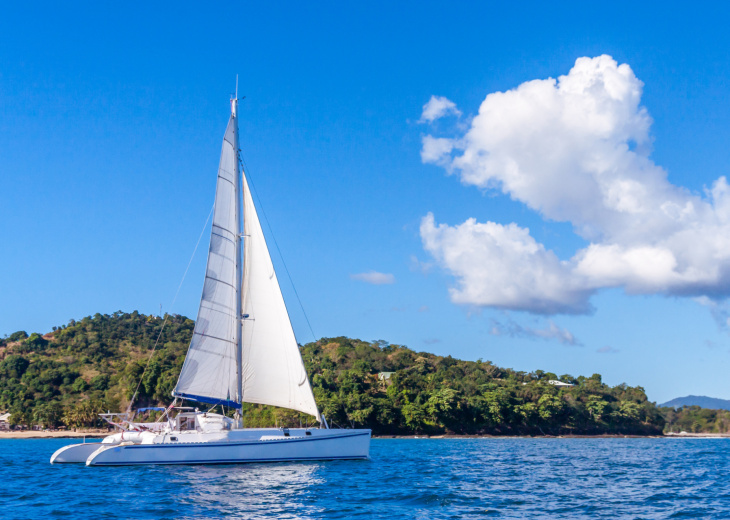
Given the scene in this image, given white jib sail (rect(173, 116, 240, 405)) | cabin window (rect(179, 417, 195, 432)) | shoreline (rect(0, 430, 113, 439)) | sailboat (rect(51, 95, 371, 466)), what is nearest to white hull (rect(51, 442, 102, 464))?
sailboat (rect(51, 95, 371, 466))

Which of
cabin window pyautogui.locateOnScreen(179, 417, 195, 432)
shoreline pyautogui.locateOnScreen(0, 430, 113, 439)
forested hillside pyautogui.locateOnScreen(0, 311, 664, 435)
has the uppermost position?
forested hillside pyautogui.locateOnScreen(0, 311, 664, 435)

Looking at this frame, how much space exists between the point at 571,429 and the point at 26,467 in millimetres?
83918

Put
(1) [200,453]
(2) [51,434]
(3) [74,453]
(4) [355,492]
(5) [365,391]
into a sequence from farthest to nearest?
(5) [365,391] → (2) [51,434] → (3) [74,453] → (1) [200,453] → (4) [355,492]

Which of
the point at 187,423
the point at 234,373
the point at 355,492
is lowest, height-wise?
the point at 355,492

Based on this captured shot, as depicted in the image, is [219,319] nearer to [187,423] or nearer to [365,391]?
[187,423]

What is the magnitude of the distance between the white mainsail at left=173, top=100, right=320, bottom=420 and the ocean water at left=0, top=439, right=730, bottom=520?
4296 mm

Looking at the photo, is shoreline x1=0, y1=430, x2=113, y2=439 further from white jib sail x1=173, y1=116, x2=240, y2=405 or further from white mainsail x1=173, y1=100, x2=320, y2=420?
white mainsail x1=173, y1=100, x2=320, y2=420

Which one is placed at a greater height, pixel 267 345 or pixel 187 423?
pixel 267 345

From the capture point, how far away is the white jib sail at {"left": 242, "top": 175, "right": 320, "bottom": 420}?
35406 mm

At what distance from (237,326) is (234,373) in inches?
98.7

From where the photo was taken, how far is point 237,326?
116ft

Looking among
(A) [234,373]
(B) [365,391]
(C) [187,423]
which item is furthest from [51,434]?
(A) [234,373]

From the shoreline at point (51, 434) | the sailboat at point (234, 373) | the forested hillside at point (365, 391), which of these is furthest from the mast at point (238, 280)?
the shoreline at point (51, 434)

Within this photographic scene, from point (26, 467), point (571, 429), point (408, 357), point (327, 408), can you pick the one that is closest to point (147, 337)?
point (408, 357)
